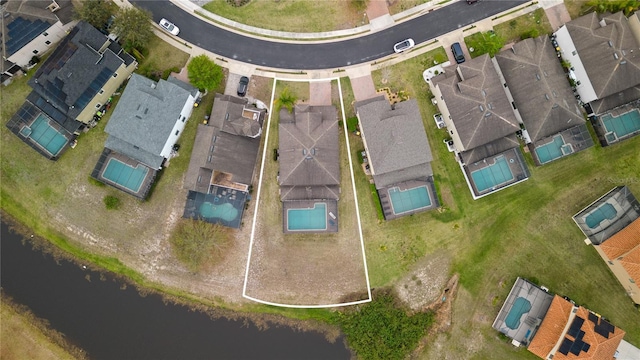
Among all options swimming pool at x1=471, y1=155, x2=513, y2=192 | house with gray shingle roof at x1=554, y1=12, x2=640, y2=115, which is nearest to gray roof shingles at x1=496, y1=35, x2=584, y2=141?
house with gray shingle roof at x1=554, y1=12, x2=640, y2=115

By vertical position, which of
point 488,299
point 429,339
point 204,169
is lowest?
point 429,339

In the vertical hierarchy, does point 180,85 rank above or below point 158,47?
below

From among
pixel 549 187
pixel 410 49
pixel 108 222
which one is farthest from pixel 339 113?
pixel 108 222

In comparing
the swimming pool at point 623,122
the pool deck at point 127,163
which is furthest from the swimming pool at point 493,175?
the pool deck at point 127,163

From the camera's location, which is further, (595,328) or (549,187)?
(549,187)

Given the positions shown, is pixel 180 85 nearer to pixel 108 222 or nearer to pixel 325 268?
pixel 108 222

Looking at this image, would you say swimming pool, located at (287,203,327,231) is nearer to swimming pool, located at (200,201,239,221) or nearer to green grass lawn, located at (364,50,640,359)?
green grass lawn, located at (364,50,640,359)
